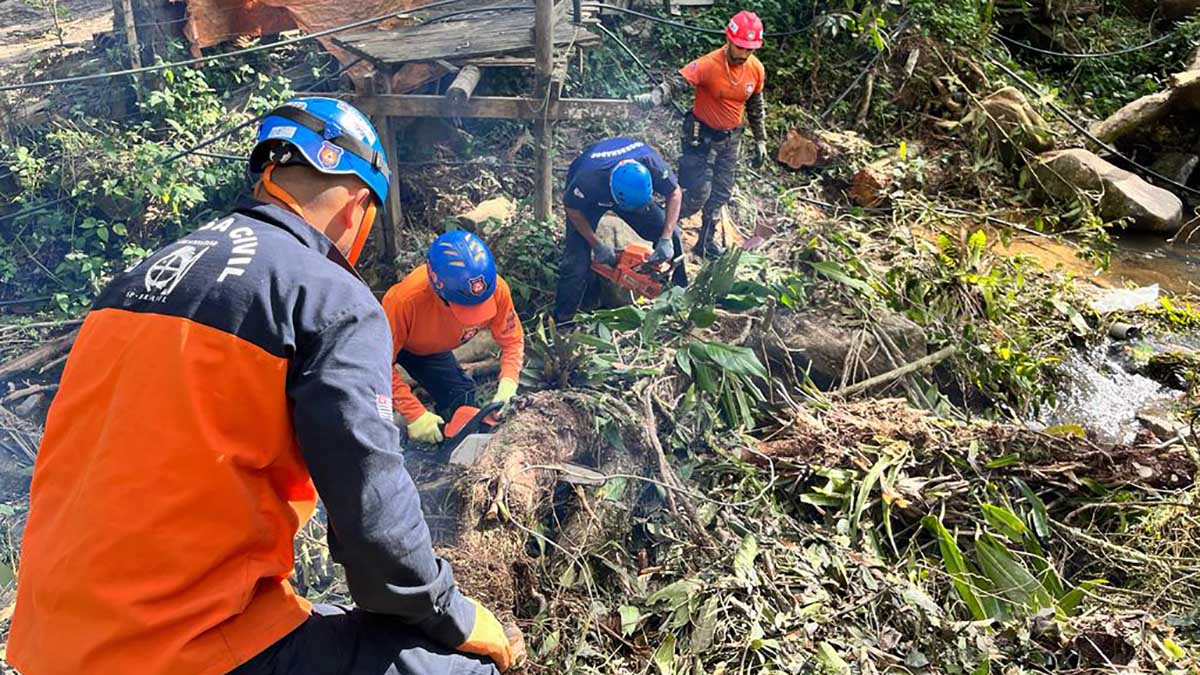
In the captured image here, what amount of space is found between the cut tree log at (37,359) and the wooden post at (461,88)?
2.82 m

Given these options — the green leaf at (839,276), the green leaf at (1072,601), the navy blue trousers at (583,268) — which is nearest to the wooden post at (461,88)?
the navy blue trousers at (583,268)

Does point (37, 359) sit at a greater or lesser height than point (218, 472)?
lesser

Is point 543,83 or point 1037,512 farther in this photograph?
point 543,83

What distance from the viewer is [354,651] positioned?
1.63 meters

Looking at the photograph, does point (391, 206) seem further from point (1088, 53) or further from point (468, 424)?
point (1088, 53)

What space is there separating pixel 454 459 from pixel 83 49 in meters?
5.95

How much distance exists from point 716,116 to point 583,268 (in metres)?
1.83

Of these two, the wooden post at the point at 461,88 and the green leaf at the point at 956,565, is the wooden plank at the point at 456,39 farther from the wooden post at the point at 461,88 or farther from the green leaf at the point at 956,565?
the green leaf at the point at 956,565

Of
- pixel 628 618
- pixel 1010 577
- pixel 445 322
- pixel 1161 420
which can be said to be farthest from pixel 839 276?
pixel 628 618

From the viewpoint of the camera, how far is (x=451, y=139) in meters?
7.28

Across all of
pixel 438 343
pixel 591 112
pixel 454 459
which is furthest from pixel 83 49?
pixel 454 459

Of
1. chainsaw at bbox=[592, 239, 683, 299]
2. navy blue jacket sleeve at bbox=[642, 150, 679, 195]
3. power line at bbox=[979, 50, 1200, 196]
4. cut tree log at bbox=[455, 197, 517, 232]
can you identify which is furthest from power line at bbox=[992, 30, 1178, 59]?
chainsaw at bbox=[592, 239, 683, 299]

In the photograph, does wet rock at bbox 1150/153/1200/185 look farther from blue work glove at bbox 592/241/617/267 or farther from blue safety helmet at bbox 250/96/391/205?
blue safety helmet at bbox 250/96/391/205

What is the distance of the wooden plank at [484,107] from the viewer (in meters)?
5.29
